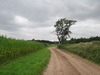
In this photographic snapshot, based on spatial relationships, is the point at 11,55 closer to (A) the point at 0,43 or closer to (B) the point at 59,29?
(A) the point at 0,43

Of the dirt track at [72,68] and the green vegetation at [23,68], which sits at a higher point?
the green vegetation at [23,68]

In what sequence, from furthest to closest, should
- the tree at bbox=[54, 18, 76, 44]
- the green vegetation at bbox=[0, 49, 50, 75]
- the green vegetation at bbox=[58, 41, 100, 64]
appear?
the tree at bbox=[54, 18, 76, 44], the green vegetation at bbox=[58, 41, 100, 64], the green vegetation at bbox=[0, 49, 50, 75]

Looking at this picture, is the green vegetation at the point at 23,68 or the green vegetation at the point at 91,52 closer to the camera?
the green vegetation at the point at 23,68

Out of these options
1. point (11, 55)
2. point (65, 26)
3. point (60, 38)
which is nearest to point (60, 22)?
point (65, 26)

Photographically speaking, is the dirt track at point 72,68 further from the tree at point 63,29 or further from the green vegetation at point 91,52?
the tree at point 63,29

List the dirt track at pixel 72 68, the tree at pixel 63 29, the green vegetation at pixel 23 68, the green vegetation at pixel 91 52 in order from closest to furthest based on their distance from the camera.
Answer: the green vegetation at pixel 23 68 < the dirt track at pixel 72 68 < the green vegetation at pixel 91 52 < the tree at pixel 63 29

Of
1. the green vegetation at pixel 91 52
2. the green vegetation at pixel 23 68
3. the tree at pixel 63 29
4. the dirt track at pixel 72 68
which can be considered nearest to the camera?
the green vegetation at pixel 23 68

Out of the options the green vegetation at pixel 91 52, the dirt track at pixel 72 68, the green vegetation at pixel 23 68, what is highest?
the green vegetation at pixel 91 52

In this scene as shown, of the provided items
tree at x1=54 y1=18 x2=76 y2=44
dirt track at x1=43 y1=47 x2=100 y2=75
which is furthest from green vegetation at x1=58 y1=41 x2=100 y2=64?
tree at x1=54 y1=18 x2=76 y2=44

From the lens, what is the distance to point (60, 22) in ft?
215

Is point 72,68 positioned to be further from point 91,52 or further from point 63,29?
point 63,29

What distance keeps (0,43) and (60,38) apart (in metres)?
55.2

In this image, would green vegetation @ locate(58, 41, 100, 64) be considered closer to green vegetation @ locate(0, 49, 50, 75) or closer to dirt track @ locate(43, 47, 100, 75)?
dirt track @ locate(43, 47, 100, 75)

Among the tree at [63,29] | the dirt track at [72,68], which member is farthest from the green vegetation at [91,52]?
the tree at [63,29]
